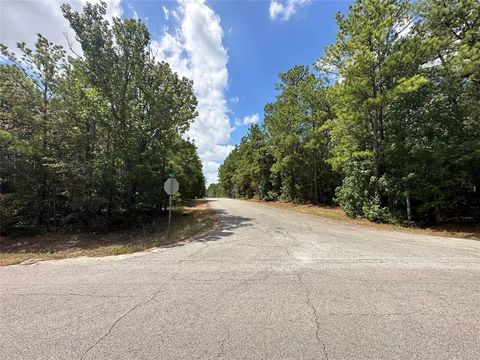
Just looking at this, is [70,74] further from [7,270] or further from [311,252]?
[311,252]

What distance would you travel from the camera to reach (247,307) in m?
3.68

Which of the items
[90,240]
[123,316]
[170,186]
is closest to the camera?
[123,316]

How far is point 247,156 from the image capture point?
42.8m

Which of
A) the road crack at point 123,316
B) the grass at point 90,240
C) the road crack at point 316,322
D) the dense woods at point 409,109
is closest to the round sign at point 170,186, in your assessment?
the grass at point 90,240

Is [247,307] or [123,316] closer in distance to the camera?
[123,316]

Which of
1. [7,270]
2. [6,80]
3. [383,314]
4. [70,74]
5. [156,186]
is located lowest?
[7,270]

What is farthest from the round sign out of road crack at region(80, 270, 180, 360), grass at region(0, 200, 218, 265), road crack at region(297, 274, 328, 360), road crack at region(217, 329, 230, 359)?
road crack at region(217, 329, 230, 359)

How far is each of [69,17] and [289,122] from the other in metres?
21.5

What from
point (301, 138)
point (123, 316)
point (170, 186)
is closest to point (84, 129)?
point (170, 186)

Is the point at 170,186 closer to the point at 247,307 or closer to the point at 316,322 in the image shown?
the point at 247,307

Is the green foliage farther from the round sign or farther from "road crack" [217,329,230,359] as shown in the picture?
"road crack" [217,329,230,359]

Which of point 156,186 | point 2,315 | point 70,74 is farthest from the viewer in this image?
point 156,186

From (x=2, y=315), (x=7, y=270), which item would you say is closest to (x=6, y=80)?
(x=7, y=270)

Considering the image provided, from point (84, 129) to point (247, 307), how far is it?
568 inches
